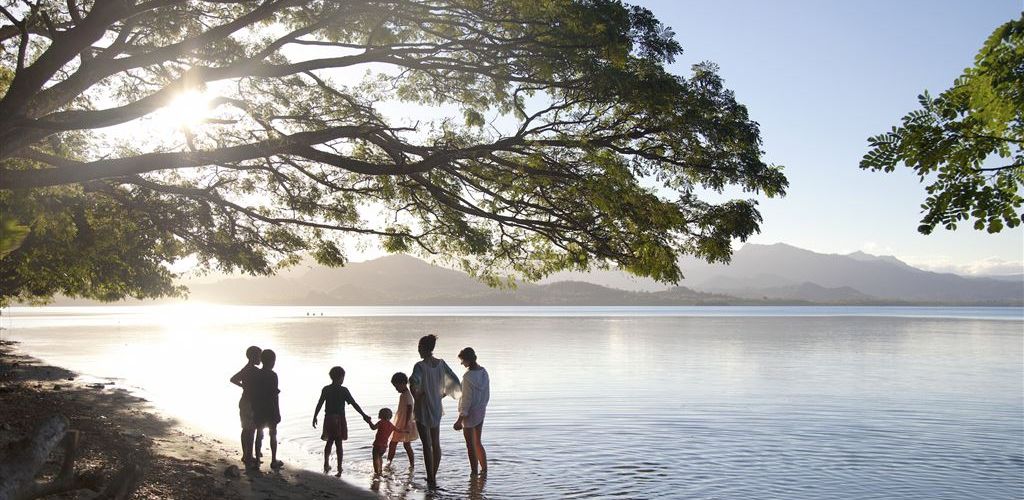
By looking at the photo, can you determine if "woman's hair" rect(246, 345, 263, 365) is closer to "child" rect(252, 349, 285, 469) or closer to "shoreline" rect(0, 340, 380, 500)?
"child" rect(252, 349, 285, 469)

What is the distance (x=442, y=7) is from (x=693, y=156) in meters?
5.23

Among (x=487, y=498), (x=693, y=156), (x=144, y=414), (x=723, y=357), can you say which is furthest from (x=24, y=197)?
(x=723, y=357)

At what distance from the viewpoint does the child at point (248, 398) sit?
44.4 ft

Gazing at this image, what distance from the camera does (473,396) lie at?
44.4ft

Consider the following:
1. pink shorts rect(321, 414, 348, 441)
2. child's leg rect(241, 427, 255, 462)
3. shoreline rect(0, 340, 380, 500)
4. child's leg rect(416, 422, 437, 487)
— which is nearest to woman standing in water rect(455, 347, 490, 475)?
child's leg rect(416, 422, 437, 487)

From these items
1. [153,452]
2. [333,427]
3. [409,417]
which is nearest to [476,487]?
[409,417]

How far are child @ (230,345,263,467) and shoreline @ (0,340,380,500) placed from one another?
39cm

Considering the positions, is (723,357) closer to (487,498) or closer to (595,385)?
(595,385)

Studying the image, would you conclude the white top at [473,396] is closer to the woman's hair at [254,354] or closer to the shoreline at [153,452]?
the shoreline at [153,452]

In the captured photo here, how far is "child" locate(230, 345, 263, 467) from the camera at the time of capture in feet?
44.4

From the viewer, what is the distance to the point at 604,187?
1436 cm

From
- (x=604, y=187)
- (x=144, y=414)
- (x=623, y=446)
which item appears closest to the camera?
(x=604, y=187)

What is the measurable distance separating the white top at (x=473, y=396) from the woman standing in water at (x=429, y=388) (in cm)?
20

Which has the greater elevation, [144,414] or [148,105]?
[148,105]
